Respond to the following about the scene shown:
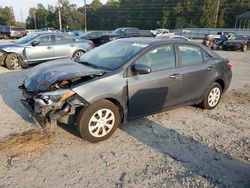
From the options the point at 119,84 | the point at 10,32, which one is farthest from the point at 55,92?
the point at 10,32

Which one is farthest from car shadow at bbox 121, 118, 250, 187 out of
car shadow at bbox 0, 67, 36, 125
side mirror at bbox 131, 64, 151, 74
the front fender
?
the front fender

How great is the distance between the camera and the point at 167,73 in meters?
4.51

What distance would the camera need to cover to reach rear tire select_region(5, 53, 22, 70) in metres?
9.43

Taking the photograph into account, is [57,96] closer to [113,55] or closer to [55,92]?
[55,92]

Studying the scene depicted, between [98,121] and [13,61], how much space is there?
275 inches

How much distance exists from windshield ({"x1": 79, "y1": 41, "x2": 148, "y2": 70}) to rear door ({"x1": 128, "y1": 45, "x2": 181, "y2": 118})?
0.25 m

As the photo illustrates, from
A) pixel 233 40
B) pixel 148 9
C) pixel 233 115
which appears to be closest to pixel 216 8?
pixel 148 9

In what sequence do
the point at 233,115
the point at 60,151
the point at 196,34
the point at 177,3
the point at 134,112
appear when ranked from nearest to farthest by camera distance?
the point at 60,151
the point at 134,112
the point at 233,115
the point at 196,34
the point at 177,3

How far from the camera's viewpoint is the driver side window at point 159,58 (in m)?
4.33

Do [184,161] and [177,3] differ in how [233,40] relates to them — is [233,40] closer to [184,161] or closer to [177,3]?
[184,161]

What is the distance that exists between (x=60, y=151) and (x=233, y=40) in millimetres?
21151

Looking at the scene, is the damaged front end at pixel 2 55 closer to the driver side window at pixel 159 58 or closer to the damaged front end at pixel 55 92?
the damaged front end at pixel 55 92

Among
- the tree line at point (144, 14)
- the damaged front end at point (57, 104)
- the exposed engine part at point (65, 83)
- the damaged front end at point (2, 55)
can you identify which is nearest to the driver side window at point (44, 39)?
the damaged front end at point (2, 55)

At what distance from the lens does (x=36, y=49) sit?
32.0 feet
